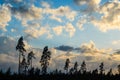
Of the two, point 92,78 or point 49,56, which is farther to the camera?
point 49,56

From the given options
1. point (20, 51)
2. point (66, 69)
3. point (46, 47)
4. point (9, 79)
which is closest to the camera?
point (9, 79)

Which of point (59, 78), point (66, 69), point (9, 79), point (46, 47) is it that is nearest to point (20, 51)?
point (46, 47)

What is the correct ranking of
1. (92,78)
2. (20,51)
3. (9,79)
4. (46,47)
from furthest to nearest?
1. (46,47)
2. (20,51)
3. (92,78)
4. (9,79)

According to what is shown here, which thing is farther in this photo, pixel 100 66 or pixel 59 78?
pixel 100 66

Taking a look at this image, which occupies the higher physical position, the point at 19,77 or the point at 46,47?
the point at 46,47

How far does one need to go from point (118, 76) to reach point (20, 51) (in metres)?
34.6

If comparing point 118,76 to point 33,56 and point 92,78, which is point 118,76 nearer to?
point 92,78

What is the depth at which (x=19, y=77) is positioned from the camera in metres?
89.4

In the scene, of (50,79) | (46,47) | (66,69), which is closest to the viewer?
(50,79)

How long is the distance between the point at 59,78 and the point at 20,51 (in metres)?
23.5

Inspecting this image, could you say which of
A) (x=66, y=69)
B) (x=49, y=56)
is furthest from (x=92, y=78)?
(x=66, y=69)

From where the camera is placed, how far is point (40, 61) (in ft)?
430

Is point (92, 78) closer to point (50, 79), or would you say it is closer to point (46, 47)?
point (50, 79)

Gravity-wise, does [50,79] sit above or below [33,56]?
below
